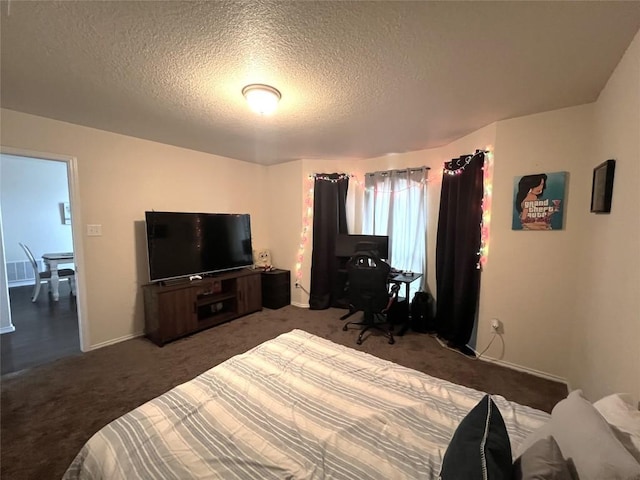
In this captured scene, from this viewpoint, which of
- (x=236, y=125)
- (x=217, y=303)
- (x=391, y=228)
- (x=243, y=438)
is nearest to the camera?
(x=243, y=438)

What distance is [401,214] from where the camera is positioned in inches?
157

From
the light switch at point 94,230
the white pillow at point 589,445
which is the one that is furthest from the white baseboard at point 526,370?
the light switch at point 94,230

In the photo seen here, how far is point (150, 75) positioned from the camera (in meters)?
1.84

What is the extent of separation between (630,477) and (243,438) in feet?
3.93

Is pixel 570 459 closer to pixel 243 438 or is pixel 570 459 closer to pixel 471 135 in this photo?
pixel 243 438

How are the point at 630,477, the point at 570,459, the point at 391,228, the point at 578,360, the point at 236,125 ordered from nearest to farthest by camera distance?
the point at 630,477 → the point at 570,459 → the point at 578,360 → the point at 236,125 → the point at 391,228

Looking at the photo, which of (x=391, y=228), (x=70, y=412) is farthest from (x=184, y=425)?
(x=391, y=228)

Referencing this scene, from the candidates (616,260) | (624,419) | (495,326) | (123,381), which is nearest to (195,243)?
(123,381)

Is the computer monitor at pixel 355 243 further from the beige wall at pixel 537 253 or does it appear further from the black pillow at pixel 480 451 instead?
the black pillow at pixel 480 451

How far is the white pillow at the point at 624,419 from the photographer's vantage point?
84 centimetres

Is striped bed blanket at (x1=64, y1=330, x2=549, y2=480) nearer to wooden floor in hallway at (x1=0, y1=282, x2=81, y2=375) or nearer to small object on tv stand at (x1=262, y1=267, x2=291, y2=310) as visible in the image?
wooden floor in hallway at (x1=0, y1=282, x2=81, y2=375)

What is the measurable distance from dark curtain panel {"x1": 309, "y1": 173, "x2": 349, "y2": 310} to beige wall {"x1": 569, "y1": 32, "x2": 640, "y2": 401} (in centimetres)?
286

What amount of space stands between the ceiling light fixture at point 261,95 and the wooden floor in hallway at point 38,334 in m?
3.24

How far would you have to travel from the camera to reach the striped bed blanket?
97cm
